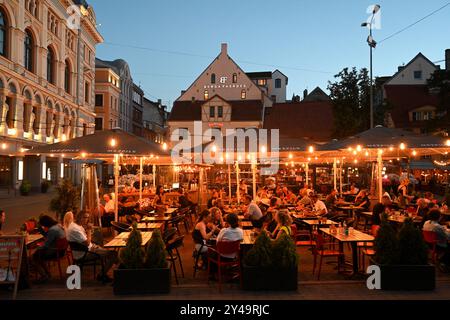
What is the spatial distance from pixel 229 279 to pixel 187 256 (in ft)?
8.85

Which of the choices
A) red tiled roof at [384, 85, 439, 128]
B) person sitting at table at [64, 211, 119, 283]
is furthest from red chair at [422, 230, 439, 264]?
red tiled roof at [384, 85, 439, 128]

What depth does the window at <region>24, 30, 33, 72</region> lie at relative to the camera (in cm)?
3319

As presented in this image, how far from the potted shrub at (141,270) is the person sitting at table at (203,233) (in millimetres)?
1494

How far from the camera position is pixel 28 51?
111 feet

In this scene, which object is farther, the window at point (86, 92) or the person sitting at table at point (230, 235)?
the window at point (86, 92)

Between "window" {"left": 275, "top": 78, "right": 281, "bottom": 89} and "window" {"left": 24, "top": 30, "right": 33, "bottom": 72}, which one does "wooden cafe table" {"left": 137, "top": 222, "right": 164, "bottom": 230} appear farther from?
"window" {"left": 275, "top": 78, "right": 281, "bottom": 89}

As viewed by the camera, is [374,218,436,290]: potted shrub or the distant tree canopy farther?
the distant tree canopy

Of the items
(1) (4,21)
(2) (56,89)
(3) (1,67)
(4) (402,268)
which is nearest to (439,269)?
(4) (402,268)

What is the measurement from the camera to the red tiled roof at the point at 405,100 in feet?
160

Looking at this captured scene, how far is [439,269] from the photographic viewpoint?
346 inches

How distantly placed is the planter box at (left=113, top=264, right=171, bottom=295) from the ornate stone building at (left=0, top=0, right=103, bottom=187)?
61.1ft

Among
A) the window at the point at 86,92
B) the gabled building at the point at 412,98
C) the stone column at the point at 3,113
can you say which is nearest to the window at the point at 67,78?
the window at the point at 86,92

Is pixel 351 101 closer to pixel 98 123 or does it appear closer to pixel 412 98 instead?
pixel 412 98

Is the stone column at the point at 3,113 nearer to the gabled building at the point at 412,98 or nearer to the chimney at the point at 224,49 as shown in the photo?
the chimney at the point at 224,49
